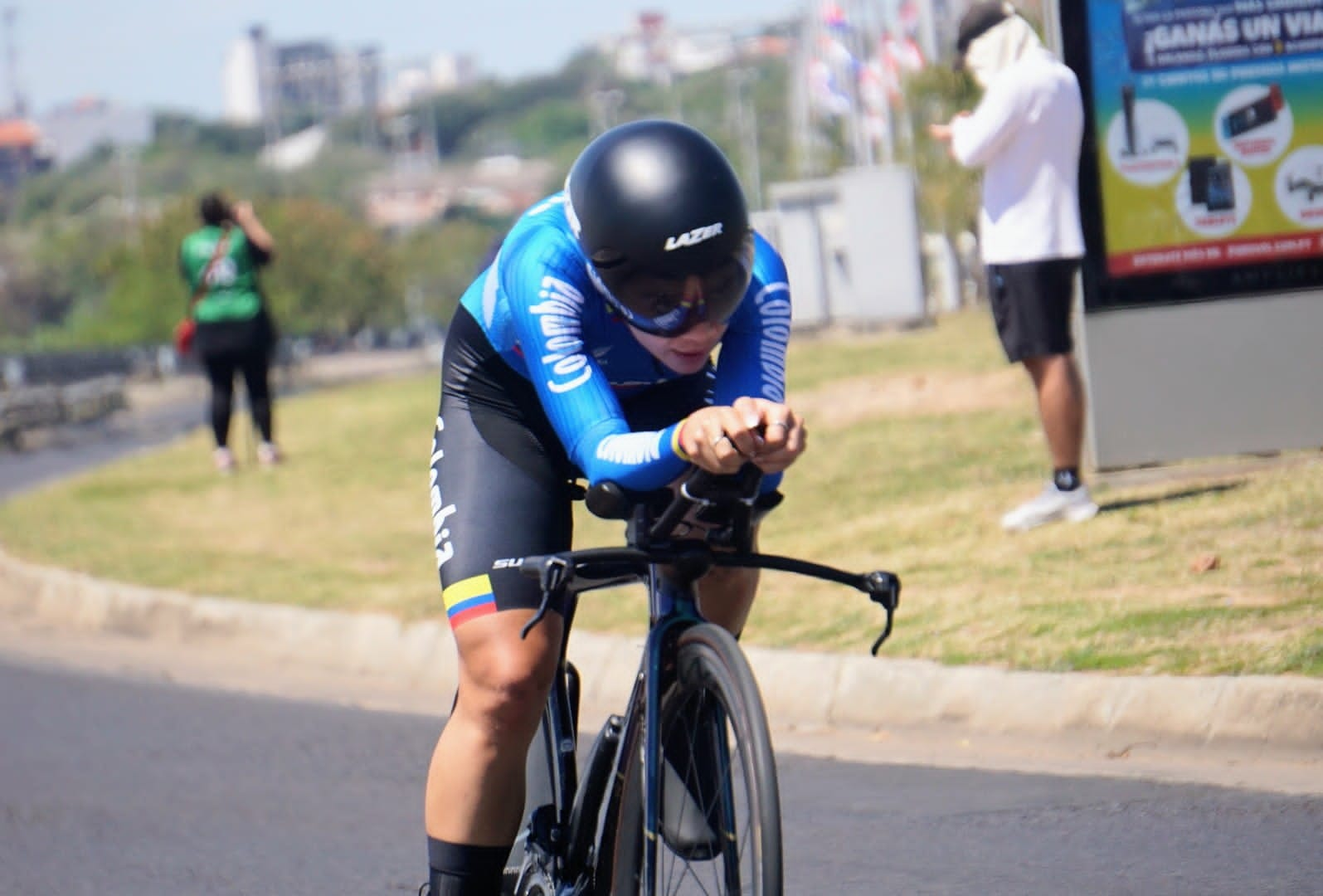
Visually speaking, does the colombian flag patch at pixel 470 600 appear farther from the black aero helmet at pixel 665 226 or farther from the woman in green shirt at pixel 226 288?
the woman in green shirt at pixel 226 288

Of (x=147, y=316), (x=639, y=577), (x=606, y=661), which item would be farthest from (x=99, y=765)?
(x=147, y=316)

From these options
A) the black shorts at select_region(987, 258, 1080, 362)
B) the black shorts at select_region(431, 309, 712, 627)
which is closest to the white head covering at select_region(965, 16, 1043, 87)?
the black shorts at select_region(987, 258, 1080, 362)

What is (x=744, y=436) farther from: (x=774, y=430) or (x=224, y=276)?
(x=224, y=276)

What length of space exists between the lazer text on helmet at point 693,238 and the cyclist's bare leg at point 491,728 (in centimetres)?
80

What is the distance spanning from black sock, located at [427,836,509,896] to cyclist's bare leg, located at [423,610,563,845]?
0.01 meters

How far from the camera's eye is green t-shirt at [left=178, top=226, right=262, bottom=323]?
14.8 metres

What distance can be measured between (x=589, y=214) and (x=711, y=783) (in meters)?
0.97

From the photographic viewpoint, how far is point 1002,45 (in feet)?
29.3

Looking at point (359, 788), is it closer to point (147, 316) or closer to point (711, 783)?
point (711, 783)

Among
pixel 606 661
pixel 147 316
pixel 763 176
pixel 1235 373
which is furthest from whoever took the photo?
pixel 763 176

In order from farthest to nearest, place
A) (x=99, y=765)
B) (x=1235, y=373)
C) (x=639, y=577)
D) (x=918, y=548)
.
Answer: (x=1235, y=373)
(x=918, y=548)
(x=99, y=765)
(x=639, y=577)

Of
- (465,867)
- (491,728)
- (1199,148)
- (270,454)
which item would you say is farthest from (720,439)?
(270,454)

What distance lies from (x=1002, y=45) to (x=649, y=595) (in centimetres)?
591

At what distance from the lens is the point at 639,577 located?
372cm
